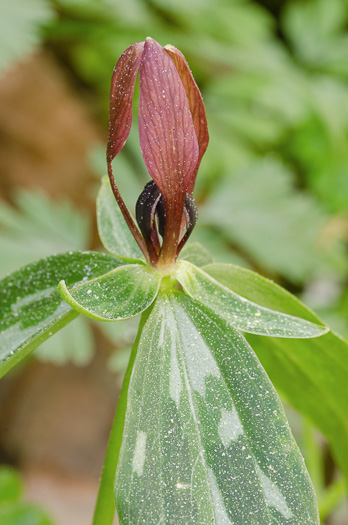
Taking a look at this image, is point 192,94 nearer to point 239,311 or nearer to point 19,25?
point 239,311

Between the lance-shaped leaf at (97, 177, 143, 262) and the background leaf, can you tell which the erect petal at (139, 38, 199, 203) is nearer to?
the lance-shaped leaf at (97, 177, 143, 262)

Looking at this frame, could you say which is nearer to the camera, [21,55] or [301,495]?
[301,495]

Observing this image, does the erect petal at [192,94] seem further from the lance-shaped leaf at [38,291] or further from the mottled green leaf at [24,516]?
the mottled green leaf at [24,516]

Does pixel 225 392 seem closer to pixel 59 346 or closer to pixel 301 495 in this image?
pixel 301 495

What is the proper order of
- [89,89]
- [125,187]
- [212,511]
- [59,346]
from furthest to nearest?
[89,89], [125,187], [59,346], [212,511]

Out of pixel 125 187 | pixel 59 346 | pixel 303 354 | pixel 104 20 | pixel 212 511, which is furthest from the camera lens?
pixel 104 20

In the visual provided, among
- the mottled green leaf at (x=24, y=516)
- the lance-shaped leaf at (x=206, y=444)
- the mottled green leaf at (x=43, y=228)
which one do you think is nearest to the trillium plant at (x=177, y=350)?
the lance-shaped leaf at (x=206, y=444)

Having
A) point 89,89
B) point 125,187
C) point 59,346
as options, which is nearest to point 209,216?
point 125,187
